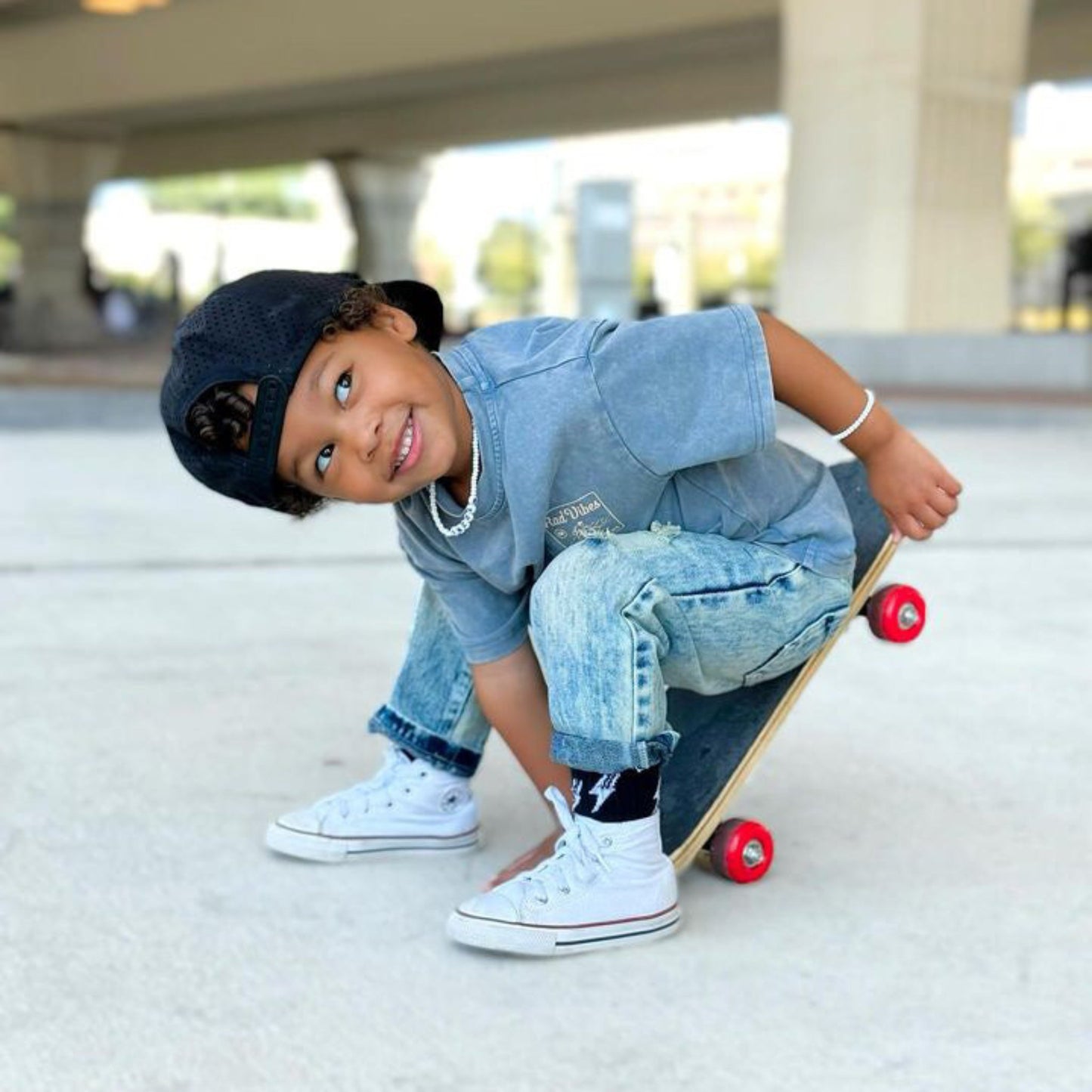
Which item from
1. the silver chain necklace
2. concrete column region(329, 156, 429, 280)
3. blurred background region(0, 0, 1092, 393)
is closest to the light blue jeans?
the silver chain necklace

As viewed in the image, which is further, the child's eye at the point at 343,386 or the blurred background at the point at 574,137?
the blurred background at the point at 574,137

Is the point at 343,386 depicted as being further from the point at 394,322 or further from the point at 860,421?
the point at 860,421

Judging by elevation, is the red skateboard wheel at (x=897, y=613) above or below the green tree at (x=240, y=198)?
above

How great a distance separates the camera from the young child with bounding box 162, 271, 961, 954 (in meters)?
1.51

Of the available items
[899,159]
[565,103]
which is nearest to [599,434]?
[899,159]

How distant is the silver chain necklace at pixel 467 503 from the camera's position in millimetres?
1578

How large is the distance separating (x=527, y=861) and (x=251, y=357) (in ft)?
2.20

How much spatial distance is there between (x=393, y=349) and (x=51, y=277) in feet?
90.0

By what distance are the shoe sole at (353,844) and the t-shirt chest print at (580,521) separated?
45 centimetres

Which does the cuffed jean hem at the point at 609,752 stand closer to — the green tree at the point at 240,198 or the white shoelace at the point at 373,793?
the white shoelace at the point at 373,793

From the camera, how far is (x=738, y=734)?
1.79 metres

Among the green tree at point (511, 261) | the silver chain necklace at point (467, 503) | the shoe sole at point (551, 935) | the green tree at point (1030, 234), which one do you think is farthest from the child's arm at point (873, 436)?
the green tree at point (1030, 234)

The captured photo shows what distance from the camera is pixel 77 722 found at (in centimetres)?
236

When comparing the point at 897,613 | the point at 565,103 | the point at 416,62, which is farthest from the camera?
the point at 565,103
